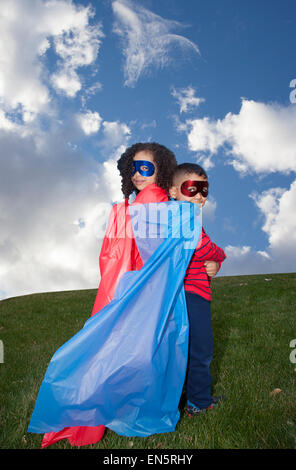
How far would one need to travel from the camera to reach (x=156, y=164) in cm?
418

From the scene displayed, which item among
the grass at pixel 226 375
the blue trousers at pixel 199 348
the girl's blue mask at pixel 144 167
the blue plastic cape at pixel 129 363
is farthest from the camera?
the girl's blue mask at pixel 144 167

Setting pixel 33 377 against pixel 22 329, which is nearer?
pixel 33 377

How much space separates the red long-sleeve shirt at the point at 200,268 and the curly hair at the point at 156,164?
823 millimetres

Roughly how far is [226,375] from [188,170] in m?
3.02

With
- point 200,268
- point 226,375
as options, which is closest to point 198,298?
point 200,268

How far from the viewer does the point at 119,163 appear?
452 cm

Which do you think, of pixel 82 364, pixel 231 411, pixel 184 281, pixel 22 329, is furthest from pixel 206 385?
pixel 22 329

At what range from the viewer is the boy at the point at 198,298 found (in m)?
3.77

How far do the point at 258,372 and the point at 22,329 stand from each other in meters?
6.63

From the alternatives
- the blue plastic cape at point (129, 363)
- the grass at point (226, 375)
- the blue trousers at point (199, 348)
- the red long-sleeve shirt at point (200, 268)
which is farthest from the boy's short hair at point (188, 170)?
the grass at point (226, 375)

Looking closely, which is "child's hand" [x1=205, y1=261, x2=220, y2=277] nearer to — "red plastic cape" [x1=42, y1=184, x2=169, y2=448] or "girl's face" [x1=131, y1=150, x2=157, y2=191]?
"red plastic cape" [x1=42, y1=184, x2=169, y2=448]

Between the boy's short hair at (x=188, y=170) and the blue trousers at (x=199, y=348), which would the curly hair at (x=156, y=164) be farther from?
the blue trousers at (x=199, y=348)

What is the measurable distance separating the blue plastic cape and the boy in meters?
0.30
